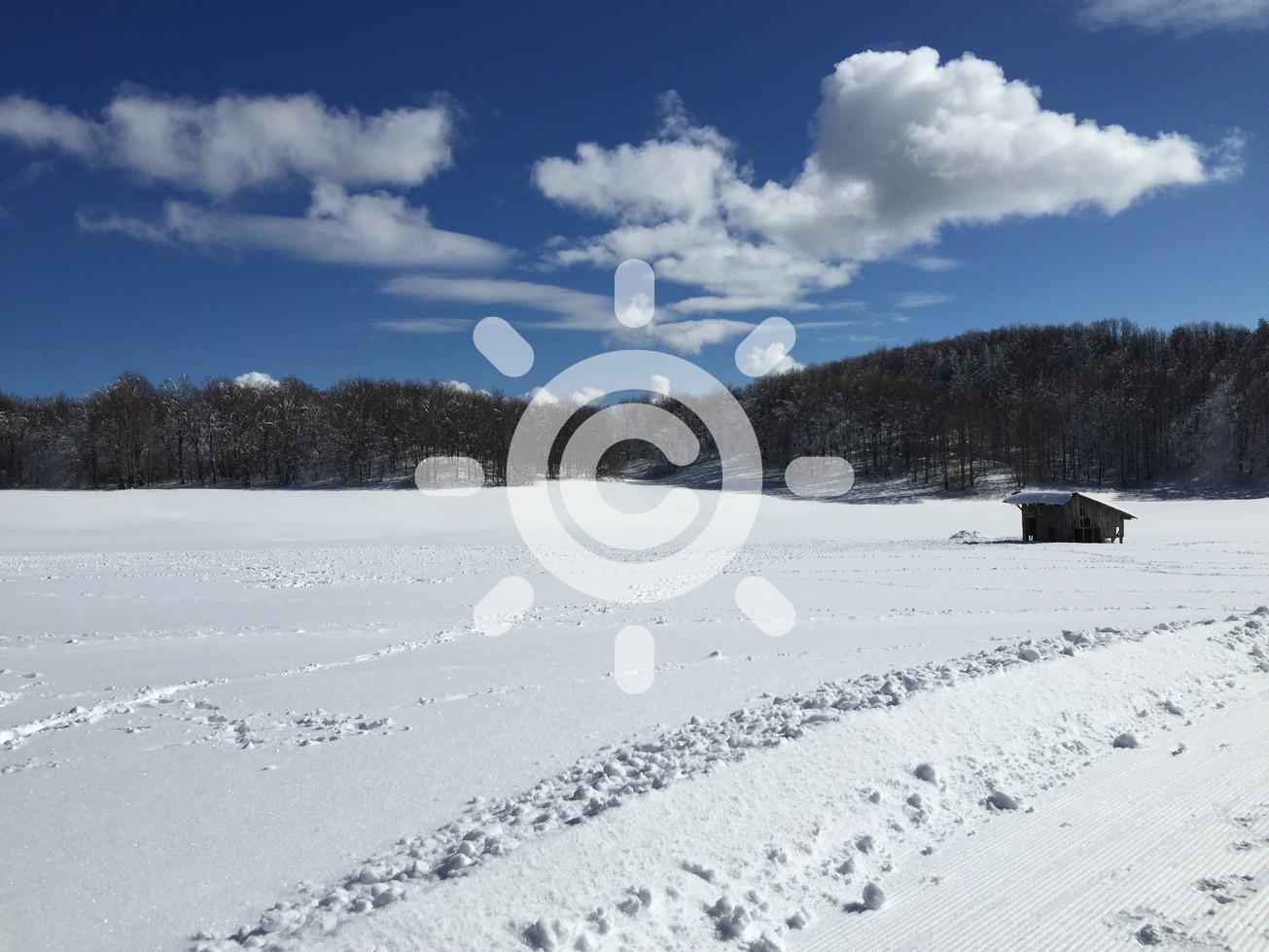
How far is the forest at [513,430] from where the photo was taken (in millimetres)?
67875

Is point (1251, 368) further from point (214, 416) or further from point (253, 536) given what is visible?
point (214, 416)

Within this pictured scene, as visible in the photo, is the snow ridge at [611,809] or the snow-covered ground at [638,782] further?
the snow-covered ground at [638,782]

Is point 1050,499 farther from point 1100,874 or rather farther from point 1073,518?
point 1100,874

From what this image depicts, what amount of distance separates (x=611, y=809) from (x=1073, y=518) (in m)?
34.4

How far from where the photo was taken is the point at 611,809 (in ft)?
16.8

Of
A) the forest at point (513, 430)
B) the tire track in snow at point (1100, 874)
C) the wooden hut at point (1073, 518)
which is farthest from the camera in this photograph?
the forest at point (513, 430)

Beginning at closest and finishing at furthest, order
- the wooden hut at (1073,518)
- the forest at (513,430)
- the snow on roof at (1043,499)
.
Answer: the wooden hut at (1073,518), the snow on roof at (1043,499), the forest at (513,430)

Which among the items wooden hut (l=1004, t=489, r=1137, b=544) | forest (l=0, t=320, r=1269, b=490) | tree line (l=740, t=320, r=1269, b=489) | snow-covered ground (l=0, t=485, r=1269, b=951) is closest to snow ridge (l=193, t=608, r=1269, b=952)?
snow-covered ground (l=0, t=485, r=1269, b=951)

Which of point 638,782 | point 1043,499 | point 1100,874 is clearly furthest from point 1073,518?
point 638,782

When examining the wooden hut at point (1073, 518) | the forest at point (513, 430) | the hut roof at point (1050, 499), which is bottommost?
the wooden hut at point (1073, 518)

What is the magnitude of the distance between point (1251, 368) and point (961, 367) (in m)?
38.5

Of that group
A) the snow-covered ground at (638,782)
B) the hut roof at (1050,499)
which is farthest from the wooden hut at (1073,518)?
the snow-covered ground at (638,782)

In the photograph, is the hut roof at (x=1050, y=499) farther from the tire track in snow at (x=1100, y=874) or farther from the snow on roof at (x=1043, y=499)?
the tire track in snow at (x=1100, y=874)

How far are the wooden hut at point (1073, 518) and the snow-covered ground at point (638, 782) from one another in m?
20.7
